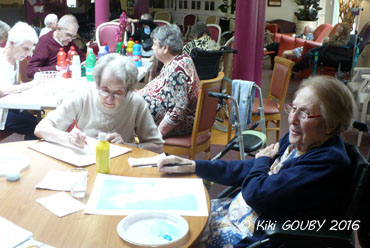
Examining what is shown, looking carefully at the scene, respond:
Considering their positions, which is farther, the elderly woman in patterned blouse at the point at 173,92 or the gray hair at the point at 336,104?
the elderly woman in patterned blouse at the point at 173,92

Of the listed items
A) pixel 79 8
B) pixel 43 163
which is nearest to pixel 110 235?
pixel 43 163

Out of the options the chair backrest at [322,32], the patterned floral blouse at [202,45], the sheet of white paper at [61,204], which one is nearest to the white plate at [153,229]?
the sheet of white paper at [61,204]

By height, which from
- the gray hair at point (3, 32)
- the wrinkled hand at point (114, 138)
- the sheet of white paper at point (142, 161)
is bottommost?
the sheet of white paper at point (142, 161)

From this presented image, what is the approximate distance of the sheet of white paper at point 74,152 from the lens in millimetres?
1912

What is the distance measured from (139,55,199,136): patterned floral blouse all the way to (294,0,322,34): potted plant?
1036cm

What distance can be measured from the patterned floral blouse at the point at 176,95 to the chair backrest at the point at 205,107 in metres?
0.14

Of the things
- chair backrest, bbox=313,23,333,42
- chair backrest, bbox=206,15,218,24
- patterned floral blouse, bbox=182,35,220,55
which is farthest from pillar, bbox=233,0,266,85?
chair backrest, bbox=206,15,218,24

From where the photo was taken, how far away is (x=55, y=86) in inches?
129

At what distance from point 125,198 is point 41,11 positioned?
10723 mm

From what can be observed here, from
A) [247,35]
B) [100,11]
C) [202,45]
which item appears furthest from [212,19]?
[202,45]

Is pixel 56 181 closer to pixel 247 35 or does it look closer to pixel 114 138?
pixel 114 138

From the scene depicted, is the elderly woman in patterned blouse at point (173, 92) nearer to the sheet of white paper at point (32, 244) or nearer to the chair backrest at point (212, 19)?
the sheet of white paper at point (32, 244)

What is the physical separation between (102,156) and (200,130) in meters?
1.41

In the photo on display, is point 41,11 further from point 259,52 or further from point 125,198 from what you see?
point 125,198
